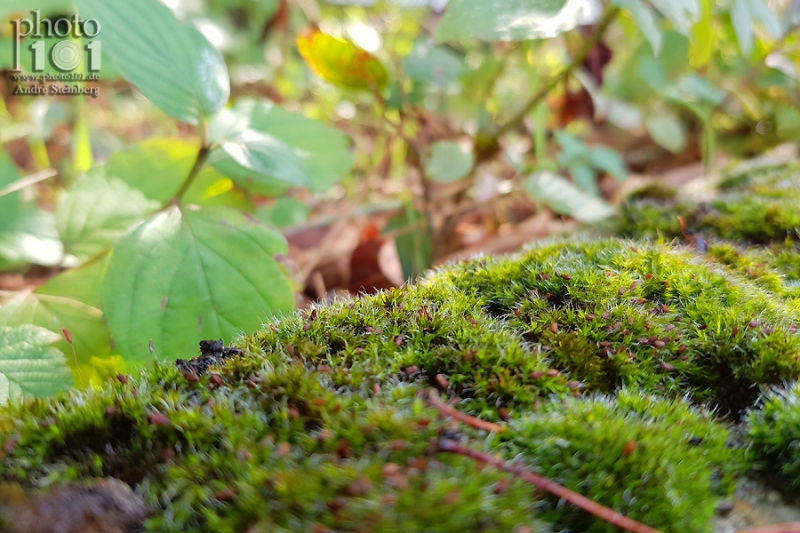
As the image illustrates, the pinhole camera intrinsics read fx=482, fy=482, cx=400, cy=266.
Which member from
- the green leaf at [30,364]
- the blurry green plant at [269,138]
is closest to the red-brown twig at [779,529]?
the blurry green plant at [269,138]

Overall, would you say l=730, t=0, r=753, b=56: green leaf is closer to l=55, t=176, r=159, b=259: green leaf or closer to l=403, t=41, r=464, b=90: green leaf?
l=403, t=41, r=464, b=90: green leaf

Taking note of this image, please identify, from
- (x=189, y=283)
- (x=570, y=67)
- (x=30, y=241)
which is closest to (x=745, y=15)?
(x=570, y=67)

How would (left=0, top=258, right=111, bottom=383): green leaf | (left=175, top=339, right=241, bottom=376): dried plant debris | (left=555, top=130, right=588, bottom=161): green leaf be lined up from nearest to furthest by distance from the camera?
1. (left=175, top=339, right=241, bottom=376): dried plant debris
2. (left=0, top=258, right=111, bottom=383): green leaf
3. (left=555, top=130, right=588, bottom=161): green leaf

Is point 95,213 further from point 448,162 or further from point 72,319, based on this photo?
point 448,162

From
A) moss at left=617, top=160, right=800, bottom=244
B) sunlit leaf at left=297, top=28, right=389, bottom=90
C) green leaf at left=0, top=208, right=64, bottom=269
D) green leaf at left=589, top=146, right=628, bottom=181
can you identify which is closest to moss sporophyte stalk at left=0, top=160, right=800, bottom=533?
moss at left=617, top=160, right=800, bottom=244

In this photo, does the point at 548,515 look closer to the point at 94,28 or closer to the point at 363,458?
the point at 363,458
